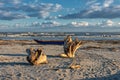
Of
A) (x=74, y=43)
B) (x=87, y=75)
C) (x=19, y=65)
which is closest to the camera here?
(x=87, y=75)

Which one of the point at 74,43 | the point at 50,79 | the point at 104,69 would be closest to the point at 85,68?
the point at 104,69

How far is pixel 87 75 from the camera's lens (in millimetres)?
16266

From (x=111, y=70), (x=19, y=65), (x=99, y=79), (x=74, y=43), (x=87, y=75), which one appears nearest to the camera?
(x=99, y=79)

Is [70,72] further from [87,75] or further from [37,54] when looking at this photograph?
[37,54]

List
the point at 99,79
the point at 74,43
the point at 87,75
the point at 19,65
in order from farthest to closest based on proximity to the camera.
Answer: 1. the point at 74,43
2. the point at 19,65
3. the point at 87,75
4. the point at 99,79

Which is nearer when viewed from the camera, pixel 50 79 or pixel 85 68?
pixel 50 79

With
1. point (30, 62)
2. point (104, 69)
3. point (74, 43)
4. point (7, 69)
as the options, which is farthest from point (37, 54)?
point (74, 43)

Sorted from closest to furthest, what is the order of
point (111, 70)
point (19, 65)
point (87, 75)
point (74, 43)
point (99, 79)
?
point (99, 79) → point (87, 75) → point (111, 70) → point (19, 65) → point (74, 43)

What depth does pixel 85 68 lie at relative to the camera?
18.9m

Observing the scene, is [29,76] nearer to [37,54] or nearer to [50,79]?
[50,79]

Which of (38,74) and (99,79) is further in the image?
(38,74)

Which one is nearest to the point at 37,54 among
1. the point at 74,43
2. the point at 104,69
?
the point at 104,69

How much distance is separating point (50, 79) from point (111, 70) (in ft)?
13.9

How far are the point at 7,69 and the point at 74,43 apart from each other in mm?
8965
